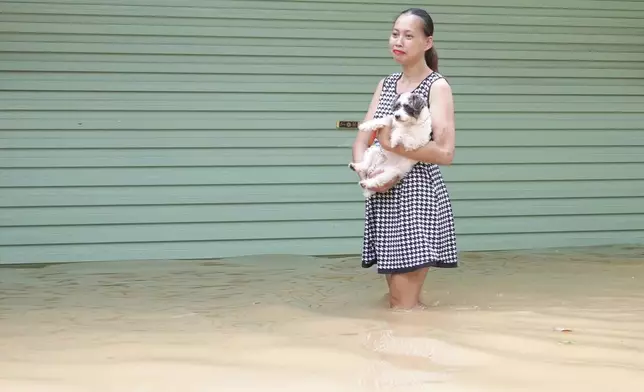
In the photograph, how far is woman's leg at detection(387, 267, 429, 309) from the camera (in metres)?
4.18

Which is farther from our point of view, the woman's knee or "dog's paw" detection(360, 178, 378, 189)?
the woman's knee

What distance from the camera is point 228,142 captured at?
21.6 ft

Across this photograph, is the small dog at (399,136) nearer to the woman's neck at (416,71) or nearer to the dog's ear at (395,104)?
the dog's ear at (395,104)

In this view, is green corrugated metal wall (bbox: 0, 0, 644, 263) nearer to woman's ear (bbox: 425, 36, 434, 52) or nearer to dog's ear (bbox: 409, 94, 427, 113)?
woman's ear (bbox: 425, 36, 434, 52)

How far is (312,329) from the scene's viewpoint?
12.4 ft

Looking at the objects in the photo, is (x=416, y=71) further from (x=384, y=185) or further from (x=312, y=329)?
(x=312, y=329)

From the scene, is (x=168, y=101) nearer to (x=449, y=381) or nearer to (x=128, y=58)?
(x=128, y=58)

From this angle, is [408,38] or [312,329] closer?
[312,329]

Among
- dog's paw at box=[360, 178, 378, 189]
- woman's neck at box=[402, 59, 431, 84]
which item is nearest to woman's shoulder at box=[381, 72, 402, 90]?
woman's neck at box=[402, 59, 431, 84]

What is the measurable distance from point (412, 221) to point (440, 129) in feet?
1.39

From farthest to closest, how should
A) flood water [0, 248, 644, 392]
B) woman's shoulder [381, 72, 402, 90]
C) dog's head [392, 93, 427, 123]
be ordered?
woman's shoulder [381, 72, 402, 90] → dog's head [392, 93, 427, 123] → flood water [0, 248, 644, 392]

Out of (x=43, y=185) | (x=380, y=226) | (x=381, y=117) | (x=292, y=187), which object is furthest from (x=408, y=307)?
→ (x=43, y=185)

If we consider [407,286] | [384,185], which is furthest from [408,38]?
[407,286]

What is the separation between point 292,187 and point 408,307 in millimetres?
2633
